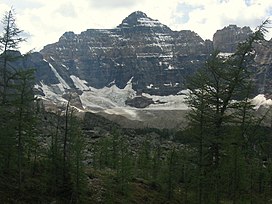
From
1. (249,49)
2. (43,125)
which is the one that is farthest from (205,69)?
(43,125)

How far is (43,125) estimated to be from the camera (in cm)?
12412

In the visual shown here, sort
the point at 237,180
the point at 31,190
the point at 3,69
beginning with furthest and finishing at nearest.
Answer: the point at 3,69, the point at 31,190, the point at 237,180

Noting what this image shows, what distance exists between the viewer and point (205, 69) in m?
30.7

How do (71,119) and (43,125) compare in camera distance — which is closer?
(71,119)

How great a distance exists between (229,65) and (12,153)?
1744 cm

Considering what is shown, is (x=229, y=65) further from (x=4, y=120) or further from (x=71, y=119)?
(x=4, y=120)

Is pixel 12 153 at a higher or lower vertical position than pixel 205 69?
lower

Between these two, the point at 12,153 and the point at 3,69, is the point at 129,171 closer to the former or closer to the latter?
the point at 12,153

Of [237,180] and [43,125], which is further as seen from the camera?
[43,125]

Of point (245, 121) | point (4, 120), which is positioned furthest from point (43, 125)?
point (245, 121)

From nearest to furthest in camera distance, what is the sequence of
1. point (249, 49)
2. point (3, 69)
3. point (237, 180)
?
point (249, 49)
point (237, 180)
point (3, 69)

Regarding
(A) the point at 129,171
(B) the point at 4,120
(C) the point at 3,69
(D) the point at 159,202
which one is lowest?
(D) the point at 159,202

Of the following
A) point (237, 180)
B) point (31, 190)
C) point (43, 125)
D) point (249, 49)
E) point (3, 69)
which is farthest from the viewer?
point (43, 125)

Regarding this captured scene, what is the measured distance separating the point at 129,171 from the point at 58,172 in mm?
6137
